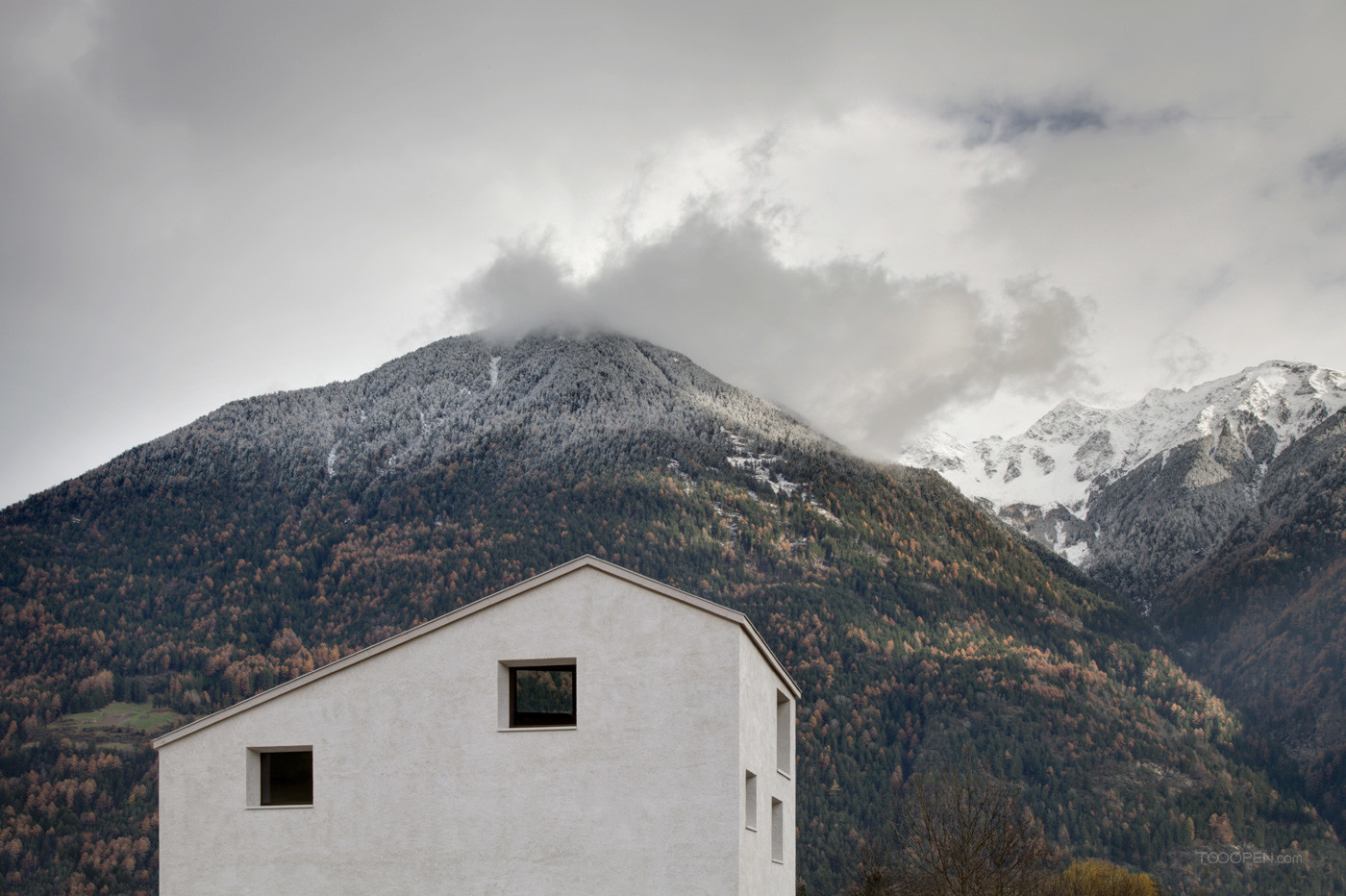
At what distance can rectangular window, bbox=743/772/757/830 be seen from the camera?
33562 mm

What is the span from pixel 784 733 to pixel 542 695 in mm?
8440

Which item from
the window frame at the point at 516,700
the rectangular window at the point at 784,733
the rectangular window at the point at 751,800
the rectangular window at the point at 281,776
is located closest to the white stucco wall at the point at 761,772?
the rectangular window at the point at 784,733

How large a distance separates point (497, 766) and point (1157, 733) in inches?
7411

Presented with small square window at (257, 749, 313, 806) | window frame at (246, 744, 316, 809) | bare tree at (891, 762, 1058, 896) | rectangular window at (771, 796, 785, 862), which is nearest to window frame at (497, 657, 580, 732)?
window frame at (246, 744, 316, 809)

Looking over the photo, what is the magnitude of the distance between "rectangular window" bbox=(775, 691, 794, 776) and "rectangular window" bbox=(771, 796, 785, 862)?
116 cm

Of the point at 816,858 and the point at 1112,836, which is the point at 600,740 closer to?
the point at 816,858

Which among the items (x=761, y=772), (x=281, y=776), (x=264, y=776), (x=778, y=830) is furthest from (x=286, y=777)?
(x=778, y=830)

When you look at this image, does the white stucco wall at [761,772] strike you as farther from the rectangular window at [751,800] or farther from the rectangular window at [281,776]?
the rectangular window at [281,776]

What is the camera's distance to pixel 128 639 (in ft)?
635

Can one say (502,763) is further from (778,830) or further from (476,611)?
(778,830)

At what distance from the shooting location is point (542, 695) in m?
37.3

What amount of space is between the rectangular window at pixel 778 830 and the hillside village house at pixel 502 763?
14.9 feet

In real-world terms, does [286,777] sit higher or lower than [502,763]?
lower

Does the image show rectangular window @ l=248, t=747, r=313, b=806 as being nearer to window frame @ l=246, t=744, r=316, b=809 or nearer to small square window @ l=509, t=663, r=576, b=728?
window frame @ l=246, t=744, r=316, b=809
